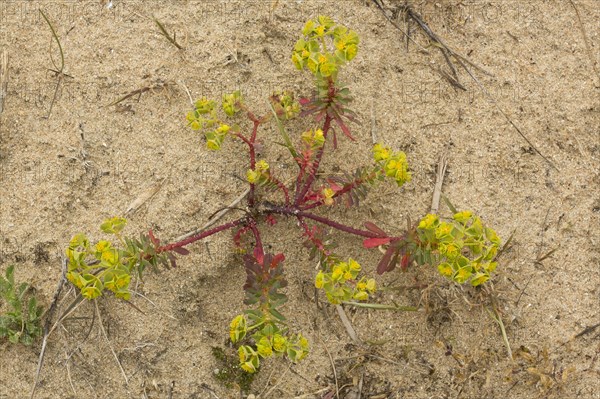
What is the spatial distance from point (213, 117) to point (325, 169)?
54 centimetres

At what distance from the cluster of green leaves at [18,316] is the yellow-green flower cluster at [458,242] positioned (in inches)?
62.8

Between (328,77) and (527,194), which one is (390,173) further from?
(527,194)

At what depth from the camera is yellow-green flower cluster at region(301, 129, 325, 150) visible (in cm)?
284

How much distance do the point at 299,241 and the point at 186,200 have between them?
508 mm

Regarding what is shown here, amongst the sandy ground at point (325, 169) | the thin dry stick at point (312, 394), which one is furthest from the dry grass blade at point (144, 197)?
the thin dry stick at point (312, 394)

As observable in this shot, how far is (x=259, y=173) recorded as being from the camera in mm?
2873

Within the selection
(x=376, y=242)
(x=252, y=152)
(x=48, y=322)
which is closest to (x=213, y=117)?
(x=252, y=152)

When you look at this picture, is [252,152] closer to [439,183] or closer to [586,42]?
[439,183]

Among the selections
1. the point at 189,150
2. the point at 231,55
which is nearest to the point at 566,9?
the point at 231,55

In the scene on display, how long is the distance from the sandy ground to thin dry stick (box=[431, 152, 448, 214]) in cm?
3

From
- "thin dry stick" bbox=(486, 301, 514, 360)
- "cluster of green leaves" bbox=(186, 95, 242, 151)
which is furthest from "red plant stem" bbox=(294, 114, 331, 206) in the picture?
"thin dry stick" bbox=(486, 301, 514, 360)

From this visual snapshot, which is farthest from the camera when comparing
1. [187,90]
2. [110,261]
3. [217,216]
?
[187,90]

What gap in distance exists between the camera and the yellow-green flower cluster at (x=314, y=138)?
284 centimetres

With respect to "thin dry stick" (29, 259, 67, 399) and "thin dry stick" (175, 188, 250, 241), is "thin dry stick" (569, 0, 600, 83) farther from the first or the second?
"thin dry stick" (29, 259, 67, 399)
